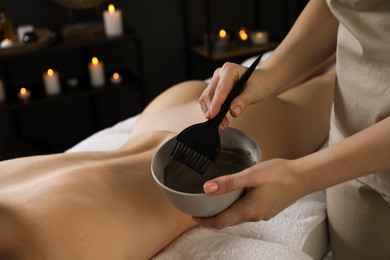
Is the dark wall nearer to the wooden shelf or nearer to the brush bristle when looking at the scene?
the wooden shelf

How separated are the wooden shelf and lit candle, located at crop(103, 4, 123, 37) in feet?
1.90

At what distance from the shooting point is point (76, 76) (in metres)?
2.87

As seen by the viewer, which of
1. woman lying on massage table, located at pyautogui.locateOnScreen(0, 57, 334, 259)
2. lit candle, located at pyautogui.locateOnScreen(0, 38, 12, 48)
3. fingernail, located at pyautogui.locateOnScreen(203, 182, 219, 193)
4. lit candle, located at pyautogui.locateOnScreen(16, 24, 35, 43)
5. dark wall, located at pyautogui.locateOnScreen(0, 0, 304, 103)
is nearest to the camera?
fingernail, located at pyautogui.locateOnScreen(203, 182, 219, 193)

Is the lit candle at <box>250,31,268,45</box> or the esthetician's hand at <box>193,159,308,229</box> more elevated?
the esthetician's hand at <box>193,159,308,229</box>

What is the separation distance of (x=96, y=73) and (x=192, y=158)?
1.98 meters

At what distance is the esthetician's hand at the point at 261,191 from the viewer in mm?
727

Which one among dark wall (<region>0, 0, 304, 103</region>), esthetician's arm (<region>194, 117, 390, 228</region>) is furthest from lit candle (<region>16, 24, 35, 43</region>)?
esthetician's arm (<region>194, 117, 390, 228</region>)

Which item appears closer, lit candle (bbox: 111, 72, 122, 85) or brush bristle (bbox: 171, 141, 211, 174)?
brush bristle (bbox: 171, 141, 211, 174)

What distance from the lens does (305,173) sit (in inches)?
30.1

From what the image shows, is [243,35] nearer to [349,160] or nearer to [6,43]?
[6,43]

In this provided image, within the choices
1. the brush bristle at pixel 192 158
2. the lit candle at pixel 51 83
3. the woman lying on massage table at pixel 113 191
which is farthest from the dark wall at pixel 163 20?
the brush bristle at pixel 192 158

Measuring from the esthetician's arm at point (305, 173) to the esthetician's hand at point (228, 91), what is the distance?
0.44 ft

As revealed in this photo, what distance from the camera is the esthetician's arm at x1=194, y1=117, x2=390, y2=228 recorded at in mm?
740

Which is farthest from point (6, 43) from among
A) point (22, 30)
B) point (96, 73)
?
point (96, 73)
